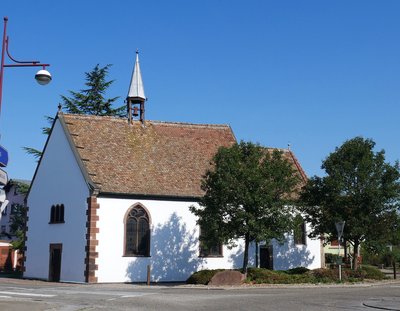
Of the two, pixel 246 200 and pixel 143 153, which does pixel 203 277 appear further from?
pixel 143 153

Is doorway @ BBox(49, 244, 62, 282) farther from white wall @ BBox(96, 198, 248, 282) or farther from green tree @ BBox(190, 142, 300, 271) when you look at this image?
green tree @ BBox(190, 142, 300, 271)

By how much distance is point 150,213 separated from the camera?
3519 centimetres

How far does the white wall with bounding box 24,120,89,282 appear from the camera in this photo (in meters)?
33.9

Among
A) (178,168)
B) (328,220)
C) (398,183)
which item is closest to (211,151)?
(178,168)

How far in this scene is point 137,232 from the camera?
3478 cm

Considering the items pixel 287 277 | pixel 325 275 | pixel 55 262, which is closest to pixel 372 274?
pixel 325 275

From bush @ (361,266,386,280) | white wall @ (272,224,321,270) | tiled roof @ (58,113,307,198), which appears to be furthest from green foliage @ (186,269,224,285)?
bush @ (361,266,386,280)

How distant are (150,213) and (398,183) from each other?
1547cm

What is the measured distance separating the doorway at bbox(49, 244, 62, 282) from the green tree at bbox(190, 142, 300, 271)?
1020 centimetres

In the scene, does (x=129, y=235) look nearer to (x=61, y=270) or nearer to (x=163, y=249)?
(x=163, y=249)

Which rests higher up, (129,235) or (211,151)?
(211,151)

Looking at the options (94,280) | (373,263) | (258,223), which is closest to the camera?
(258,223)

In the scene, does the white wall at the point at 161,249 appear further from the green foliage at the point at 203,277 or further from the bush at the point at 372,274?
the bush at the point at 372,274

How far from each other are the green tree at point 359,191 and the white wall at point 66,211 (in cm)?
1509
